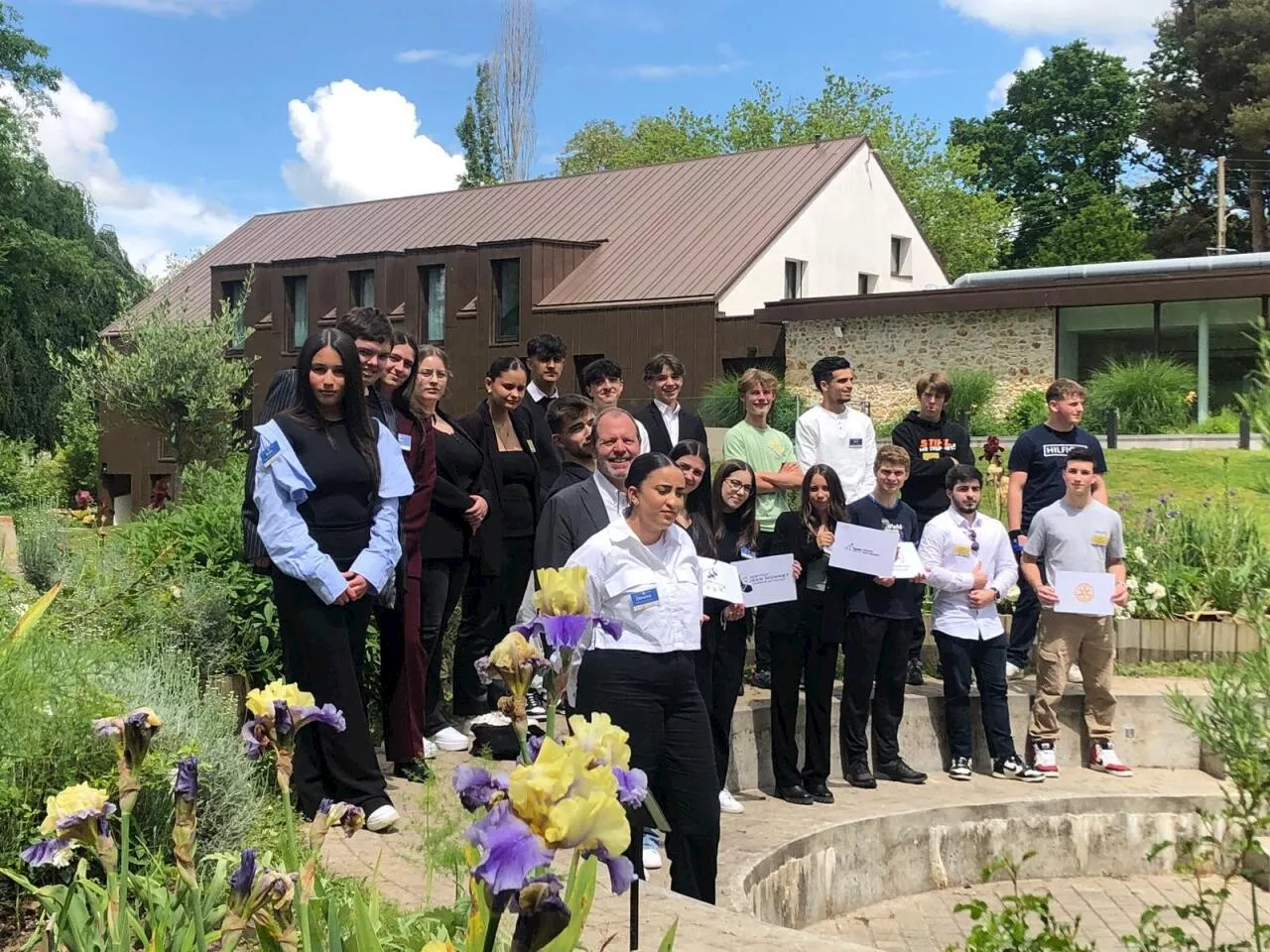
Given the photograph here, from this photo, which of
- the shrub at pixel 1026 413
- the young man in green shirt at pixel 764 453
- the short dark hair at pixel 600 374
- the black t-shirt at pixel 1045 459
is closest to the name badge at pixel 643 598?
the short dark hair at pixel 600 374

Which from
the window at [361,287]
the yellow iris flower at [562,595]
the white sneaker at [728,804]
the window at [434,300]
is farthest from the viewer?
the window at [361,287]

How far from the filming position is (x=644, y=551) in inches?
186

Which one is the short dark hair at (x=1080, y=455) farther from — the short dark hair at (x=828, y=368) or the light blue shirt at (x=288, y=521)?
the light blue shirt at (x=288, y=521)

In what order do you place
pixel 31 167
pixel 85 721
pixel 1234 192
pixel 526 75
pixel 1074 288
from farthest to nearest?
pixel 526 75, pixel 1234 192, pixel 31 167, pixel 1074 288, pixel 85 721

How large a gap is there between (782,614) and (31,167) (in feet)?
104

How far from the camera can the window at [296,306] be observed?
35.2 meters

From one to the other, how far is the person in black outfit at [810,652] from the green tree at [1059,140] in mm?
46808

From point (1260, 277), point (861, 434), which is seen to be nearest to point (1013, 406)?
point (1260, 277)

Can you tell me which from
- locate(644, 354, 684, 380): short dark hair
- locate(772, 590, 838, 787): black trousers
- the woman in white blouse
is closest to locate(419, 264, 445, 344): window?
locate(644, 354, 684, 380): short dark hair

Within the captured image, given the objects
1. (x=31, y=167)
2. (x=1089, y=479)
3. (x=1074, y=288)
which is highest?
(x=31, y=167)

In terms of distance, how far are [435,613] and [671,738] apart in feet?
6.65

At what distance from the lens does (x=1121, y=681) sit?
898cm

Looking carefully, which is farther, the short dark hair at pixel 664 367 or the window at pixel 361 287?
the window at pixel 361 287

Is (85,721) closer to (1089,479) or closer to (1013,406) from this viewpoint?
(1089,479)
